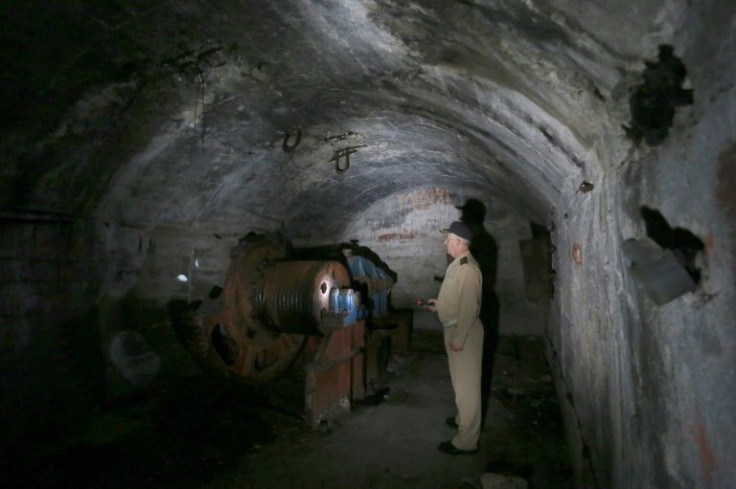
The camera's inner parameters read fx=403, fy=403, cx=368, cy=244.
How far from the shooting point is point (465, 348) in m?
3.87

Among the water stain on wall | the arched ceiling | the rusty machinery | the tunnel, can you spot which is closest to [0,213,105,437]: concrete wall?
the tunnel

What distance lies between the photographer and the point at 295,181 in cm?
624

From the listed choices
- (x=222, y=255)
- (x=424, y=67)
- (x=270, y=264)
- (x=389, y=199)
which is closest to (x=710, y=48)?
(x=424, y=67)

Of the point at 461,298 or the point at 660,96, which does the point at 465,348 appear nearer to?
the point at 461,298

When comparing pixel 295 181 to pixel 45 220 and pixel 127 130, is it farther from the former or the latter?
pixel 45 220

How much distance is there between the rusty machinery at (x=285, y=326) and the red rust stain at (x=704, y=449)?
3.58m

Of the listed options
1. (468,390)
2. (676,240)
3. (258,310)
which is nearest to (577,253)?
(468,390)

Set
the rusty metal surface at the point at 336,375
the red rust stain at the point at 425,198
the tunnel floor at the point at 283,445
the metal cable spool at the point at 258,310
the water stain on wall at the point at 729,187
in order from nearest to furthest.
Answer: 1. the water stain on wall at the point at 729,187
2. the tunnel floor at the point at 283,445
3. the rusty metal surface at the point at 336,375
4. the metal cable spool at the point at 258,310
5. the red rust stain at the point at 425,198

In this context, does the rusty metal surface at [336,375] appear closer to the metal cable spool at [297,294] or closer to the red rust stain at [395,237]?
the metal cable spool at [297,294]

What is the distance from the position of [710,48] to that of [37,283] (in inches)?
204

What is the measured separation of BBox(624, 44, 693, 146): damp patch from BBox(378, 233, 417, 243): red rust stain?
24.1 feet

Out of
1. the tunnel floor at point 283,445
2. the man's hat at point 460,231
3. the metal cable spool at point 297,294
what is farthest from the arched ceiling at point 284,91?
the tunnel floor at point 283,445

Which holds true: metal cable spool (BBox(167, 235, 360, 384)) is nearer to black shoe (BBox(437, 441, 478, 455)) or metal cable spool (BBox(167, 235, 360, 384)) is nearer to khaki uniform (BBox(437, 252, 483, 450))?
khaki uniform (BBox(437, 252, 483, 450))

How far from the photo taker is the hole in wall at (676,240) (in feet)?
3.68
